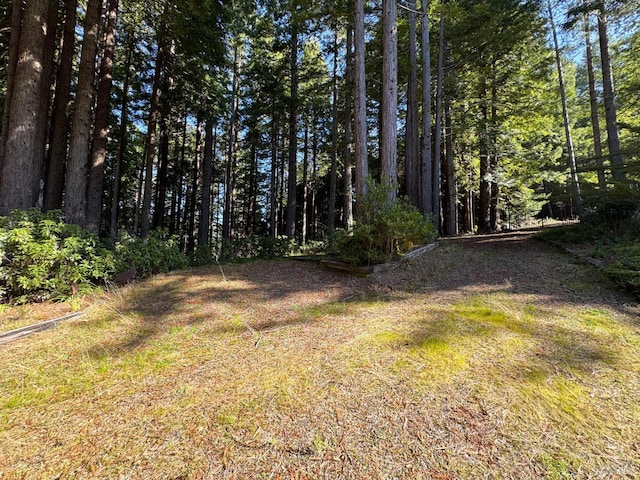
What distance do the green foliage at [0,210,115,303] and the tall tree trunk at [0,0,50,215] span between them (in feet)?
4.56

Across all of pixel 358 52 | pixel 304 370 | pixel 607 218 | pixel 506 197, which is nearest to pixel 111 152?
pixel 358 52

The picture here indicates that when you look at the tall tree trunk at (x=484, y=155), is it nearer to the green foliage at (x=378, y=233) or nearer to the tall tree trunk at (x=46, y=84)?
the green foliage at (x=378, y=233)

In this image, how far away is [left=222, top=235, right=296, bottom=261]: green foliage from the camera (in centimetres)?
1063

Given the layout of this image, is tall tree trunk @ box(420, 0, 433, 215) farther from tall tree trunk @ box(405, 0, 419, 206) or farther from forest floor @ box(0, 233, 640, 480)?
forest floor @ box(0, 233, 640, 480)

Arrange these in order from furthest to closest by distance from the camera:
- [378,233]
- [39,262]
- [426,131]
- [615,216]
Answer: [426,131] → [615,216] → [378,233] → [39,262]

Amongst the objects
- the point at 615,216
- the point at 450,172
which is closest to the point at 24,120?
Answer: the point at 615,216

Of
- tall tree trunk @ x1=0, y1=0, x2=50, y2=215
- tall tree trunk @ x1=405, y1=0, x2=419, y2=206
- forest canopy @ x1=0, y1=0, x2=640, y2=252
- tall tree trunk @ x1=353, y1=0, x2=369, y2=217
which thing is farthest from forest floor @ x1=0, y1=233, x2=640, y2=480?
tall tree trunk @ x1=405, y1=0, x2=419, y2=206

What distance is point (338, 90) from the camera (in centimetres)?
1241

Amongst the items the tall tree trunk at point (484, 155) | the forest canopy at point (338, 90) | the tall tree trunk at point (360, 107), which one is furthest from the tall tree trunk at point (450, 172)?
the tall tree trunk at point (360, 107)

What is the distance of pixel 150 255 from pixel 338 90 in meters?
10.5

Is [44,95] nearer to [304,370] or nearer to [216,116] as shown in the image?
[216,116]

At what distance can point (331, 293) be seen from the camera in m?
4.22

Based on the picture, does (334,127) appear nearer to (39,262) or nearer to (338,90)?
(338,90)

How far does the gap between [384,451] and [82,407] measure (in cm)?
177
